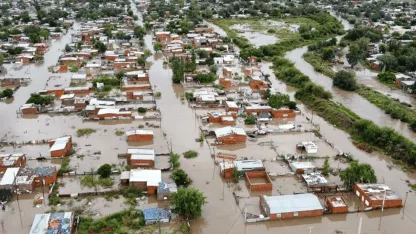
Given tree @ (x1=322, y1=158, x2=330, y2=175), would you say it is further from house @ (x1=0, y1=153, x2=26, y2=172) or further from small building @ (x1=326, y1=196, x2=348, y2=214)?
house @ (x1=0, y1=153, x2=26, y2=172)

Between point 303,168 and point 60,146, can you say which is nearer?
point 303,168

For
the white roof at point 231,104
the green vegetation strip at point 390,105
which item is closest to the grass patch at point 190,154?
the white roof at point 231,104

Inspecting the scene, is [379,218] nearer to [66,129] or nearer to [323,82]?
[66,129]

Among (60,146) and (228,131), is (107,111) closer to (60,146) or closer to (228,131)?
(60,146)

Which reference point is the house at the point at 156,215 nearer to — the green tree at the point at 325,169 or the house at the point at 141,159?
the house at the point at 141,159

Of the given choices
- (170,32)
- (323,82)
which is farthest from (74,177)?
(170,32)

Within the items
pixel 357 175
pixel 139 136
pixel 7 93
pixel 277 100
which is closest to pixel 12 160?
pixel 139 136

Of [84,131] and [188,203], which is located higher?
[188,203]
